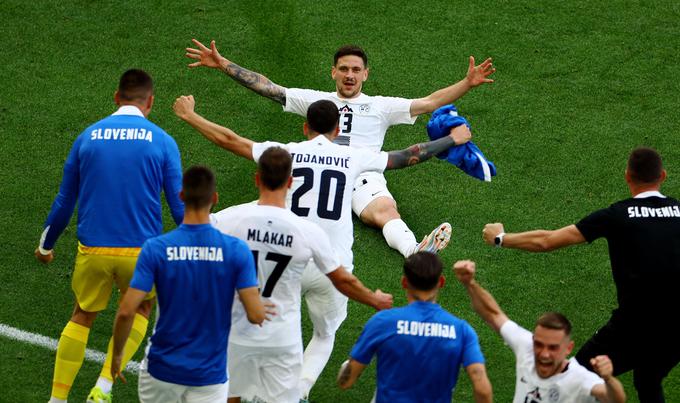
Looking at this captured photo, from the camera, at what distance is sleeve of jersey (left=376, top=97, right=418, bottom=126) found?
11242 mm

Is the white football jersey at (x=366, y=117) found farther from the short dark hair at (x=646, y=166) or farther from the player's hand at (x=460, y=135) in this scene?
the short dark hair at (x=646, y=166)

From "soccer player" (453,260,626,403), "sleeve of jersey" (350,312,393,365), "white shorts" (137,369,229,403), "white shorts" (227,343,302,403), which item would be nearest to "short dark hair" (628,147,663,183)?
"soccer player" (453,260,626,403)

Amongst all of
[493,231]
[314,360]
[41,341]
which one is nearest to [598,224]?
[493,231]

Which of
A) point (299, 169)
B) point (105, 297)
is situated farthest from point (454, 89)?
point (105, 297)

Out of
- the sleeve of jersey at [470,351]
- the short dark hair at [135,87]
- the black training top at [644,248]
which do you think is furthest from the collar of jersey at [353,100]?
the sleeve of jersey at [470,351]

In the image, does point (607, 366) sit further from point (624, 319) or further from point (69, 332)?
point (69, 332)

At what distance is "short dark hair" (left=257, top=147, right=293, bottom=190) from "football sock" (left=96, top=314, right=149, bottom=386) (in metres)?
1.67

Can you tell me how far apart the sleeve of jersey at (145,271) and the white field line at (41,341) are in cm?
262

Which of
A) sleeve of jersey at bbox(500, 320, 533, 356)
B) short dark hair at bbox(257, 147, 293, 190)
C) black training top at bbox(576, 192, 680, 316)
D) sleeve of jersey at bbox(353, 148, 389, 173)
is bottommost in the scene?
sleeve of jersey at bbox(500, 320, 533, 356)

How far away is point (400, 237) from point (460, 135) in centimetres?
161

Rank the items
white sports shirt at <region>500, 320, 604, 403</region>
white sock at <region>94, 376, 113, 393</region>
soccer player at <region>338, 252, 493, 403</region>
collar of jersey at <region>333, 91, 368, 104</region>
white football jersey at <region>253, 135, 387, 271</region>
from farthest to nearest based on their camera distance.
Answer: collar of jersey at <region>333, 91, 368, 104</region>
white football jersey at <region>253, 135, 387, 271</region>
white sock at <region>94, 376, 113, 393</region>
white sports shirt at <region>500, 320, 604, 403</region>
soccer player at <region>338, 252, 493, 403</region>

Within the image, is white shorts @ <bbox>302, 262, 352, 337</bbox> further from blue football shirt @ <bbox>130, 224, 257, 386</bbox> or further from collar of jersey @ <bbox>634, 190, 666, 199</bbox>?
collar of jersey @ <bbox>634, 190, 666, 199</bbox>

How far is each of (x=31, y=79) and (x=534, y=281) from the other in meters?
6.22

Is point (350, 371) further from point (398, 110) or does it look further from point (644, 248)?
point (398, 110)
